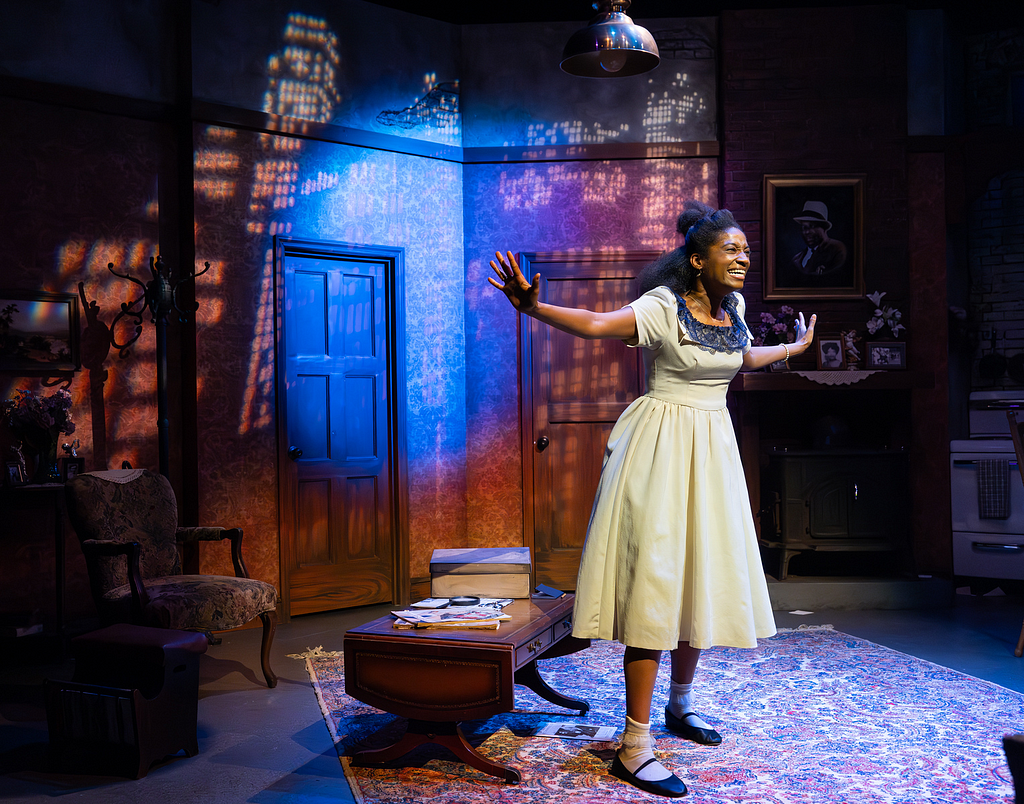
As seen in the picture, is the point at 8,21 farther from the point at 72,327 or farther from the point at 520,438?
the point at 520,438

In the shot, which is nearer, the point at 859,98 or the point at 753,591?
the point at 753,591

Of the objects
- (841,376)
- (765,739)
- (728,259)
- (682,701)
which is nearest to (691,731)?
(682,701)

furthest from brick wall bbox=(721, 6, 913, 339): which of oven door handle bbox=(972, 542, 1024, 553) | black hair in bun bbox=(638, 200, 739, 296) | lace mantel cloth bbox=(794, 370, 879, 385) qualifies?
black hair in bun bbox=(638, 200, 739, 296)

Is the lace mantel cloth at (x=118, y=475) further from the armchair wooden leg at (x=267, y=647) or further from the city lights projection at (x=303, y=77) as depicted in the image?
the city lights projection at (x=303, y=77)

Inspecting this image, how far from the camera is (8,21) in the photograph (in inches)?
182

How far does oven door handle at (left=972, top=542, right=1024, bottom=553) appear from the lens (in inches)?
221

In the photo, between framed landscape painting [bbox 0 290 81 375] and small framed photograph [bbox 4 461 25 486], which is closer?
small framed photograph [bbox 4 461 25 486]

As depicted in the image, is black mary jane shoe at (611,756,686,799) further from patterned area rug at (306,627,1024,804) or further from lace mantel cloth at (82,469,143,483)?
lace mantel cloth at (82,469,143,483)

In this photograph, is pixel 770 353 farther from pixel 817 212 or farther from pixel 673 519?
pixel 817 212

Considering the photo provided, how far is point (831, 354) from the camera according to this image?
5.82 meters

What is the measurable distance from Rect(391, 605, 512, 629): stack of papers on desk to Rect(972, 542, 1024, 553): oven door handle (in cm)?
415

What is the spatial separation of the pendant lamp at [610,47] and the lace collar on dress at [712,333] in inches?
52.2

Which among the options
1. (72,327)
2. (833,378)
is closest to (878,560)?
(833,378)

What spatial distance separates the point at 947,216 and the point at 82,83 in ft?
18.2
